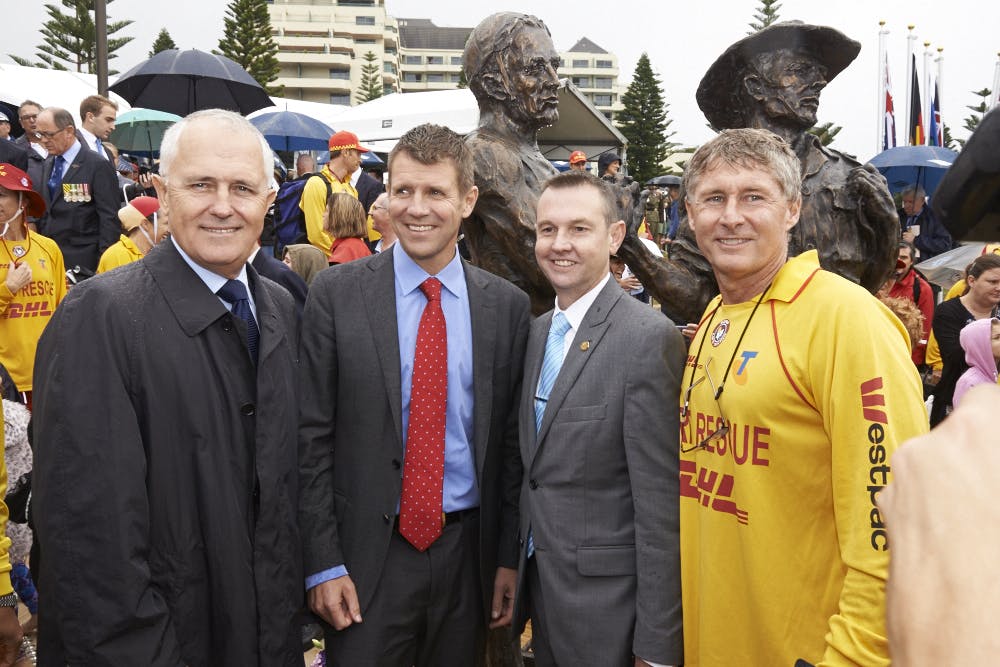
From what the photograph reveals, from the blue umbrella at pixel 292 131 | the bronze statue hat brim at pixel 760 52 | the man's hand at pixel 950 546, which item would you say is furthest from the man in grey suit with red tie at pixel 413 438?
the blue umbrella at pixel 292 131

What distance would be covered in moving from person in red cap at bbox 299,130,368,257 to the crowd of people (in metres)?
5.53

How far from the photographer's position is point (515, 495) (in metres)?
2.76

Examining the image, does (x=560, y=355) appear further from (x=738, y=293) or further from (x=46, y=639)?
(x=46, y=639)

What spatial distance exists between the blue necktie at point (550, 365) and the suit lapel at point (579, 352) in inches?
1.9

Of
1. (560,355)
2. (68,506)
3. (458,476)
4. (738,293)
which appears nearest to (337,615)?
(458,476)

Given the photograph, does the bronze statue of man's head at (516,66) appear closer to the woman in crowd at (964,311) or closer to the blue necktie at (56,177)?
the woman in crowd at (964,311)

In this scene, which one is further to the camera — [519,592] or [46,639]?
[519,592]

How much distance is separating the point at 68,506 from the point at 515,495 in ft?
4.61

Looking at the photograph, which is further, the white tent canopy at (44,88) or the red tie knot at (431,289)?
the white tent canopy at (44,88)

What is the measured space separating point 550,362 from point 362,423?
63 centimetres

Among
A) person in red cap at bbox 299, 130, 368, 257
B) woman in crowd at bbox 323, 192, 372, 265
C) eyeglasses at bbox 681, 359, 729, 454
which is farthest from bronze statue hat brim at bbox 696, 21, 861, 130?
person in red cap at bbox 299, 130, 368, 257

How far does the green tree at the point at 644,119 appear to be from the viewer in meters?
49.6

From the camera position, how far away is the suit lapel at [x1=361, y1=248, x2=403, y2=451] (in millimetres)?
2482

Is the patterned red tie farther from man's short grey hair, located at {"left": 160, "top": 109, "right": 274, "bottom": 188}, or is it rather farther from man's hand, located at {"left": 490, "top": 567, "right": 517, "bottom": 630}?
man's short grey hair, located at {"left": 160, "top": 109, "right": 274, "bottom": 188}
